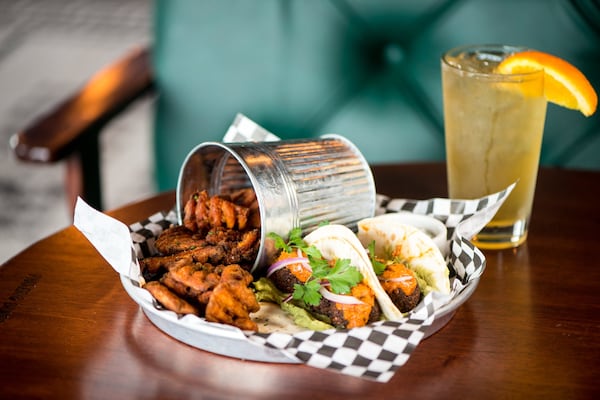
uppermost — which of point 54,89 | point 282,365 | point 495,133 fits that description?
point 495,133

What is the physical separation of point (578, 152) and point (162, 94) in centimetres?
123

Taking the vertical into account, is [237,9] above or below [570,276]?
above

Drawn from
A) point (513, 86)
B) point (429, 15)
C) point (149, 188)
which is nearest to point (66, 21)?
point (149, 188)

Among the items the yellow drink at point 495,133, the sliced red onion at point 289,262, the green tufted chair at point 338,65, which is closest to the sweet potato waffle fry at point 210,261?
the sliced red onion at point 289,262

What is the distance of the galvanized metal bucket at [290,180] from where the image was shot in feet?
3.83

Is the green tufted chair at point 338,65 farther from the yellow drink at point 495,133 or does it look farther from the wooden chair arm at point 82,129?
the yellow drink at point 495,133

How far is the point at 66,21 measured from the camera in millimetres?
6371

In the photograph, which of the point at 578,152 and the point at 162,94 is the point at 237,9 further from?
the point at 578,152

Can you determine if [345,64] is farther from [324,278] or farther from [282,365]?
[282,365]

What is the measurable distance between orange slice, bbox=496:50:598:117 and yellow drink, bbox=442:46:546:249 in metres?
0.02

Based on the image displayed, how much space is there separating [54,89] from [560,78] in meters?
4.24

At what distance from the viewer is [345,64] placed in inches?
86.5

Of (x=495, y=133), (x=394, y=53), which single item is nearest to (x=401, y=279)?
(x=495, y=133)

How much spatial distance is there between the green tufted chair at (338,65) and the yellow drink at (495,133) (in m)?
0.75
